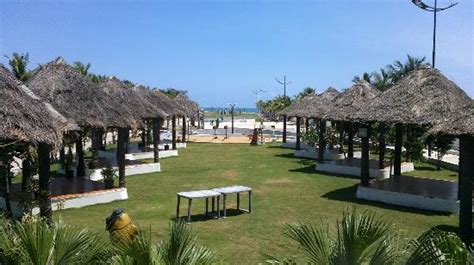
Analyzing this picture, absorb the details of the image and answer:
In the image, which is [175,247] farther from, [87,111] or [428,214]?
[87,111]

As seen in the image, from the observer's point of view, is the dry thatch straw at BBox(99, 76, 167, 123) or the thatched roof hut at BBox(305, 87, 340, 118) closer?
the dry thatch straw at BBox(99, 76, 167, 123)

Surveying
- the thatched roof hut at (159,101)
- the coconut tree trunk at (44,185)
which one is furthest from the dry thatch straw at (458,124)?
the thatched roof hut at (159,101)

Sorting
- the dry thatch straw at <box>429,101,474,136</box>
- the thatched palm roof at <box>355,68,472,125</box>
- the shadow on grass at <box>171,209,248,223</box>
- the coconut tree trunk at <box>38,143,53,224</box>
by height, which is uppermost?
the thatched palm roof at <box>355,68,472,125</box>

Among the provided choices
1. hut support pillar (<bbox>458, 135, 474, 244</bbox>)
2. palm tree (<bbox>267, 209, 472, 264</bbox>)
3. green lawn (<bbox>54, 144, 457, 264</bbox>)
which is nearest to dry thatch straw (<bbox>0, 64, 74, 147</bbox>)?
green lawn (<bbox>54, 144, 457, 264</bbox>)

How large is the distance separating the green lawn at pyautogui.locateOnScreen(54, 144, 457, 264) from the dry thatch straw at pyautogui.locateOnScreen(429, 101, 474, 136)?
101 inches

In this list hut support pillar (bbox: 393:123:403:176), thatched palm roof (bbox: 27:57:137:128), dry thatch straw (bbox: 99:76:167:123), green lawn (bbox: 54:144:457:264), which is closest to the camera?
green lawn (bbox: 54:144:457:264)

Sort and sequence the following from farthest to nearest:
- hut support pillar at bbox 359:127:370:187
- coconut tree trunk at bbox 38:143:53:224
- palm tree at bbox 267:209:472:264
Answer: hut support pillar at bbox 359:127:370:187 < coconut tree trunk at bbox 38:143:53:224 < palm tree at bbox 267:209:472:264

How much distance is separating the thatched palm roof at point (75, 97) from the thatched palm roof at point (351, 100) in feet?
27.1

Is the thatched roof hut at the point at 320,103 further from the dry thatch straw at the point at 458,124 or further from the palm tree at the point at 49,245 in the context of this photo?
the palm tree at the point at 49,245

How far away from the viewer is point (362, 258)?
444 centimetres

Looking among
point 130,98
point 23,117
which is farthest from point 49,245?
point 130,98

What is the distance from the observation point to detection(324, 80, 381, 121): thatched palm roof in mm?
19797

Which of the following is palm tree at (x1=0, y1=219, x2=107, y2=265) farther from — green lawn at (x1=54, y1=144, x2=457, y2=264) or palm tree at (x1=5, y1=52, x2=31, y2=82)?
palm tree at (x1=5, y1=52, x2=31, y2=82)

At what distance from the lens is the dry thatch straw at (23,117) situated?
1034cm
